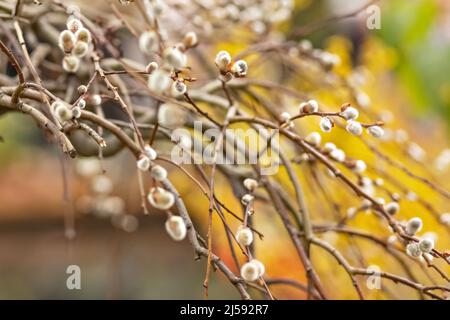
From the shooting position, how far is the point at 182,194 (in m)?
1.68

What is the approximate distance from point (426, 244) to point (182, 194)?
1.02 meters

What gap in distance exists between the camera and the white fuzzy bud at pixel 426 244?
2.36 ft

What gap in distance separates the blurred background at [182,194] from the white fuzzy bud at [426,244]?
49 cm

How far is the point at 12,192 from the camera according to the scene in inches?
163

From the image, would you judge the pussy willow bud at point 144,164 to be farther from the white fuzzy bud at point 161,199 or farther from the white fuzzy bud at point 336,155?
the white fuzzy bud at point 336,155

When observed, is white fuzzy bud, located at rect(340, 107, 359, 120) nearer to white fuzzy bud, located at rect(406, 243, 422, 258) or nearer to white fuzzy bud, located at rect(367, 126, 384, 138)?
white fuzzy bud, located at rect(367, 126, 384, 138)

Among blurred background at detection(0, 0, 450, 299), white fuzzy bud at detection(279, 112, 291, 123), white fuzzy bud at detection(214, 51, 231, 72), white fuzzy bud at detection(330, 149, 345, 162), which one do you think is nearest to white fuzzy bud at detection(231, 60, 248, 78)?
white fuzzy bud at detection(214, 51, 231, 72)

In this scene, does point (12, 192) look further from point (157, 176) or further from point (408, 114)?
point (157, 176)

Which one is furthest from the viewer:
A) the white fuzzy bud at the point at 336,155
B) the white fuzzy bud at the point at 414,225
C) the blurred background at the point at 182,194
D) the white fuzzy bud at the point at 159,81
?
the blurred background at the point at 182,194

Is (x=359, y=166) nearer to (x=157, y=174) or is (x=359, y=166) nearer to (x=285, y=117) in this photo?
(x=285, y=117)

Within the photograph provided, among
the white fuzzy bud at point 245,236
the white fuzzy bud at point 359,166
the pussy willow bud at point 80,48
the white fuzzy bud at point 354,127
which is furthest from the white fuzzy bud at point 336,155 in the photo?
the pussy willow bud at point 80,48
